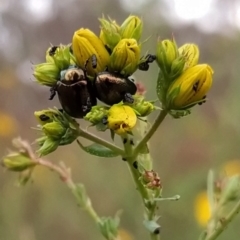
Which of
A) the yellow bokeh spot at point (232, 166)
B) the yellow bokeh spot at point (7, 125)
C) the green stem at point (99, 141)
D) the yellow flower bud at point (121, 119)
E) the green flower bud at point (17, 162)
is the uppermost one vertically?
the yellow flower bud at point (121, 119)

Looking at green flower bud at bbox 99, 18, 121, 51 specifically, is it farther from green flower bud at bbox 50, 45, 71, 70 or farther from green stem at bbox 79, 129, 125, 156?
green stem at bbox 79, 129, 125, 156

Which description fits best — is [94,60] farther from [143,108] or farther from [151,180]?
[151,180]

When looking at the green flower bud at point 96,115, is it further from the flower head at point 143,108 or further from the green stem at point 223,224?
the green stem at point 223,224

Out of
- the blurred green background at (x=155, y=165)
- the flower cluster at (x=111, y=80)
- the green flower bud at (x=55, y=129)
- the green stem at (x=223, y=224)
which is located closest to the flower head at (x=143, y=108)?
the flower cluster at (x=111, y=80)

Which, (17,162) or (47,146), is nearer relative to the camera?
(47,146)

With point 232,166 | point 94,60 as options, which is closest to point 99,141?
point 94,60

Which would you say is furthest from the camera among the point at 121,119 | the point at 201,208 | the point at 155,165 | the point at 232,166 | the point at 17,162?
the point at 155,165
